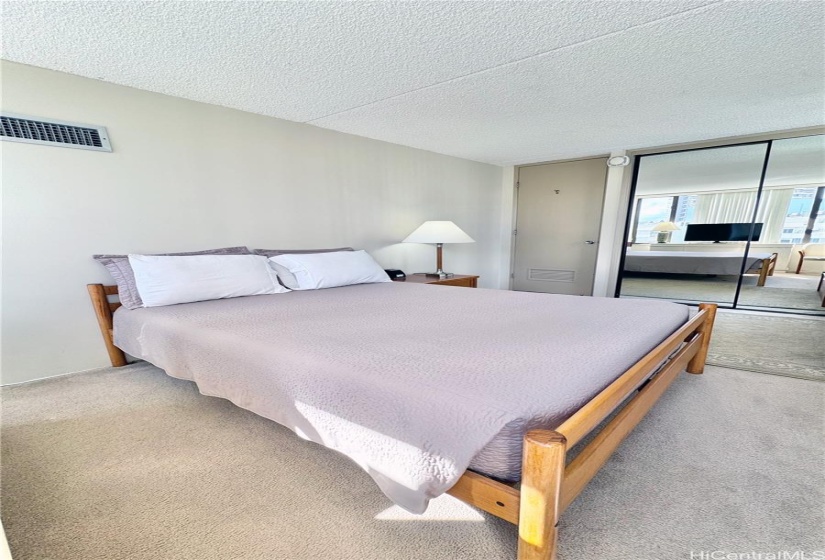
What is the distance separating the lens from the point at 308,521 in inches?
43.8

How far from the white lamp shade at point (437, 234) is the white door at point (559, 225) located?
1864 millimetres

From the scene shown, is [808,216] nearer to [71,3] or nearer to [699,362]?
[699,362]

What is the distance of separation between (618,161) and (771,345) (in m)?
2.45

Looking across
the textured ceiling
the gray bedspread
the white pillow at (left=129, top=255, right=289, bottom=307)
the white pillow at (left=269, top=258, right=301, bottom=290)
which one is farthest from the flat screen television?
the white pillow at (left=129, top=255, right=289, bottom=307)

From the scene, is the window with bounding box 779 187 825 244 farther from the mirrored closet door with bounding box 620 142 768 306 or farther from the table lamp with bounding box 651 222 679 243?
the table lamp with bounding box 651 222 679 243

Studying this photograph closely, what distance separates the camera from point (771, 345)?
2.76 metres

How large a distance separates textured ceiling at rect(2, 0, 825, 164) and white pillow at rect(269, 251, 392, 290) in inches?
46.6

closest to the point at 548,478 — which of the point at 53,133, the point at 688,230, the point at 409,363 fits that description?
the point at 409,363

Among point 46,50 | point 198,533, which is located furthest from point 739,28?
point 46,50

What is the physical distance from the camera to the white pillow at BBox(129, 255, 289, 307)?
207cm

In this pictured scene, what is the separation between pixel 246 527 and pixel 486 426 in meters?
0.89

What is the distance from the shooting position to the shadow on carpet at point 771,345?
231cm

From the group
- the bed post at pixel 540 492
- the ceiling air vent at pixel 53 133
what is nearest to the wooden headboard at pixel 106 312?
the ceiling air vent at pixel 53 133

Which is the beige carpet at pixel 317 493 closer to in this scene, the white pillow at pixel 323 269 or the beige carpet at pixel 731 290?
the white pillow at pixel 323 269
